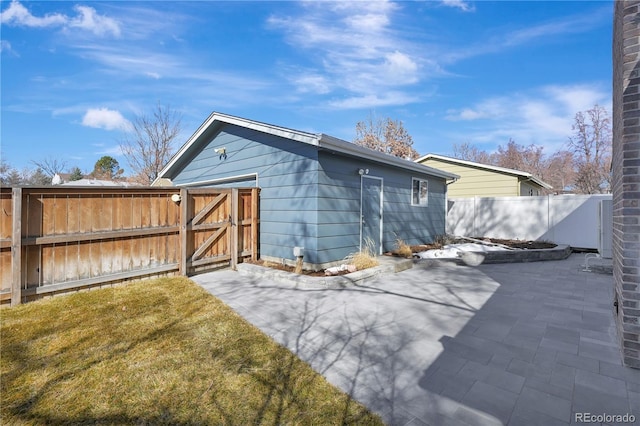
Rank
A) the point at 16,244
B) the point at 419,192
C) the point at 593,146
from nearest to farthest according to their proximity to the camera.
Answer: the point at 16,244
the point at 419,192
the point at 593,146

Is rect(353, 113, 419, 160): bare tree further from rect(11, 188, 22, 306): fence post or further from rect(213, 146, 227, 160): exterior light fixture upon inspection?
rect(11, 188, 22, 306): fence post

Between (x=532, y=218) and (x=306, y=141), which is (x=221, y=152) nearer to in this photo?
(x=306, y=141)

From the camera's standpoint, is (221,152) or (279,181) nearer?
(279,181)

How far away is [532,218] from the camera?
432 inches

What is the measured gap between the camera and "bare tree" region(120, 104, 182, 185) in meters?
18.3

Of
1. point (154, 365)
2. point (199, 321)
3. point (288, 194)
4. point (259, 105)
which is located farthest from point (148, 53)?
point (154, 365)

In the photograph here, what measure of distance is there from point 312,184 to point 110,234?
364 centimetres

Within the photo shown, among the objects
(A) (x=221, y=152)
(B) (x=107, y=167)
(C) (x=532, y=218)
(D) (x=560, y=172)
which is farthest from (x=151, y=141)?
(D) (x=560, y=172)

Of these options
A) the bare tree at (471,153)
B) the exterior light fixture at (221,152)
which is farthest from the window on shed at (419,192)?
the bare tree at (471,153)

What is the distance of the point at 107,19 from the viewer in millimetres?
8086

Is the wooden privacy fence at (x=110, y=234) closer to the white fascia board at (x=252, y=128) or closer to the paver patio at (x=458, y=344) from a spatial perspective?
the paver patio at (x=458, y=344)

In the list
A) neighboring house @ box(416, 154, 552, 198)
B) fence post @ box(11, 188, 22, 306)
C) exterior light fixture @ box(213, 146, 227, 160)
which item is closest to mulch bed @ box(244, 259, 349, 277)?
exterior light fixture @ box(213, 146, 227, 160)

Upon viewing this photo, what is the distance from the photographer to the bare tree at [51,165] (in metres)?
24.1

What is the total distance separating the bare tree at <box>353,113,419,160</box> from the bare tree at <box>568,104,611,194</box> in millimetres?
11007
